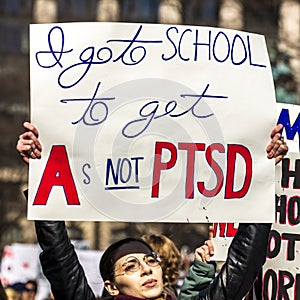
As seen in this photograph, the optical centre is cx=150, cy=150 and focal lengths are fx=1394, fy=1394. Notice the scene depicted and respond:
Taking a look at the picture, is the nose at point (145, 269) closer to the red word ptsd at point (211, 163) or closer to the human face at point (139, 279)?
the human face at point (139, 279)

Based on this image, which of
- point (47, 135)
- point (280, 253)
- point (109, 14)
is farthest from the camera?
point (109, 14)

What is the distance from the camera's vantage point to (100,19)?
36.8 metres

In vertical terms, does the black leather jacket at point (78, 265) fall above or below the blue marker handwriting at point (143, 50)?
below

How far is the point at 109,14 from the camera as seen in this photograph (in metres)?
30.7

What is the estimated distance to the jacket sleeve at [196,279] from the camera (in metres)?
5.34

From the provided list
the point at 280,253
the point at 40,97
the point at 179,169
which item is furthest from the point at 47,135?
the point at 280,253

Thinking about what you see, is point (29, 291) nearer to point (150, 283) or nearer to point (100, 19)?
point (150, 283)

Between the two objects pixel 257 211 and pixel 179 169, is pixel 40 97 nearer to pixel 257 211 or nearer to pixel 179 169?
pixel 179 169

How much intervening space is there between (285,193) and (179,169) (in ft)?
2.22

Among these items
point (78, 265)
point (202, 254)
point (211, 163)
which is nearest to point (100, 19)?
point (202, 254)

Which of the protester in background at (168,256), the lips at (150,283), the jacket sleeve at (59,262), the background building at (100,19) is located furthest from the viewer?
the background building at (100,19)

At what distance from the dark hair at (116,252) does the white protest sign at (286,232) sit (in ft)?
1.74

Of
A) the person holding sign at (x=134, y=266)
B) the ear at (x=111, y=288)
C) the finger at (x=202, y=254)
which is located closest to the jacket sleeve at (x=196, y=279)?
the finger at (x=202, y=254)

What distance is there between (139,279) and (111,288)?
144 mm
